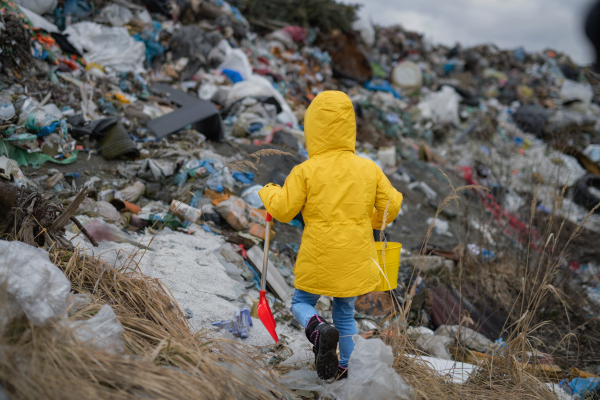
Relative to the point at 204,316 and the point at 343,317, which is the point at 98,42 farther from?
the point at 343,317

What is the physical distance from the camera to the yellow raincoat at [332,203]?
1.87 meters

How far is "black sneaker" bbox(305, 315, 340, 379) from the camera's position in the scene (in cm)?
170

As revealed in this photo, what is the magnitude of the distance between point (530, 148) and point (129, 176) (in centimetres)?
871

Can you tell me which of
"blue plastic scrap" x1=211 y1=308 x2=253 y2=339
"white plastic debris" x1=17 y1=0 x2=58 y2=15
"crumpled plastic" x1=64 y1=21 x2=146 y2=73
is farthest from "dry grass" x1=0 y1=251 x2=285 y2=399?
"white plastic debris" x1=17 y1=0 x2=58 y2=15

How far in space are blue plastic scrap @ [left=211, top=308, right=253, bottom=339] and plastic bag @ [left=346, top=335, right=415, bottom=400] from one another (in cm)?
94

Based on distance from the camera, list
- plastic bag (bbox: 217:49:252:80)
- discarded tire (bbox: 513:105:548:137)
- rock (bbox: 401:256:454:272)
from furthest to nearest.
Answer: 1. discarded tire (bbox: 513:105:548:137)
2. plastic bag (bbox: 217:49:252:80)
3. rock (bbox: 401:256:454:272)

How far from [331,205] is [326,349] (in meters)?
0.69

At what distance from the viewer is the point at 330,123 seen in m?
1.86

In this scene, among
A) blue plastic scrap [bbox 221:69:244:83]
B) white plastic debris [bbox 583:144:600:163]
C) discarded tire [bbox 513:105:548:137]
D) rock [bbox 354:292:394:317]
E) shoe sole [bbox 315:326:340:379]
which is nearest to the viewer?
shoe sole [bbox 315:326:340:379]

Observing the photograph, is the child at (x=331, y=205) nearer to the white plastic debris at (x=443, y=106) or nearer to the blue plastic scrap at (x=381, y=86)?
the white plastic debris at (x=443, y=106)

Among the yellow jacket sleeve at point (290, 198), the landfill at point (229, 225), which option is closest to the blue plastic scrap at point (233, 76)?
the landfill at point (229, 225)

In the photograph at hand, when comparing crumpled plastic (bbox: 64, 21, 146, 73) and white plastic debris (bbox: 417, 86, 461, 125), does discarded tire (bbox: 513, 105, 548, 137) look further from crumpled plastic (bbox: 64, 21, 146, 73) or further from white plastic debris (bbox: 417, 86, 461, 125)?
crumpled plastic (bbox: 64, 21, 146, 73)

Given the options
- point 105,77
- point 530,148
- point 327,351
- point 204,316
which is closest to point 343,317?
point 327,351

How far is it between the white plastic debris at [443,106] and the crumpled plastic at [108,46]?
21.9ft
